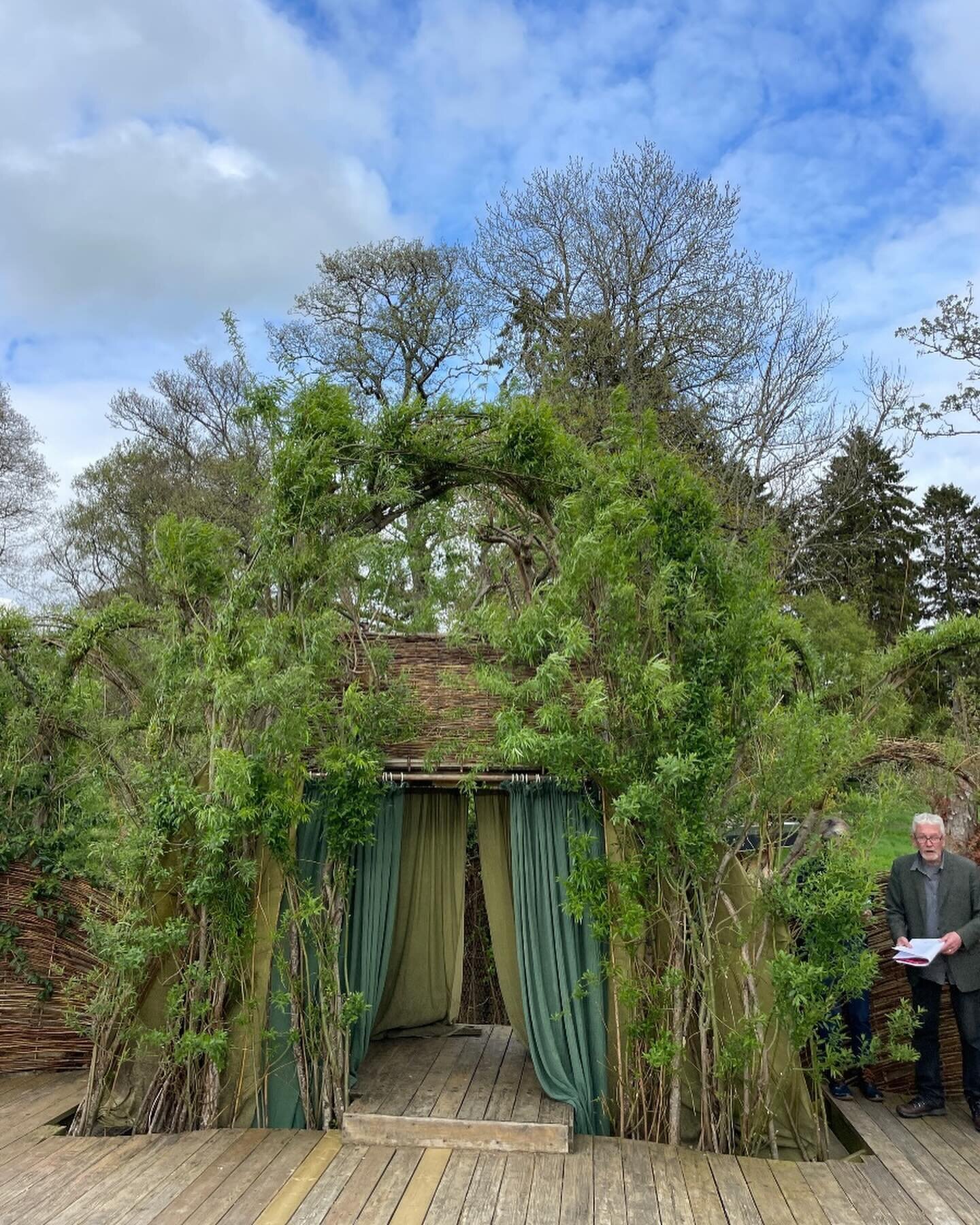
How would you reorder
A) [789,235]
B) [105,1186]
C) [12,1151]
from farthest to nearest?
[789,235] < [12,1151] < [105,1186]

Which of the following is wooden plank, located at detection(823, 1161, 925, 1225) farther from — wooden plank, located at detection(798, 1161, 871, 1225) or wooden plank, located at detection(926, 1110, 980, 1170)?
wooden plank, located at detection(926, 1110, 980, 1170)

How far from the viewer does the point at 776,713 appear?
436cm

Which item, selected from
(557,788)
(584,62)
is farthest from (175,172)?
(557,788)

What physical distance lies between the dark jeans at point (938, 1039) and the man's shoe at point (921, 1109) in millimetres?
19

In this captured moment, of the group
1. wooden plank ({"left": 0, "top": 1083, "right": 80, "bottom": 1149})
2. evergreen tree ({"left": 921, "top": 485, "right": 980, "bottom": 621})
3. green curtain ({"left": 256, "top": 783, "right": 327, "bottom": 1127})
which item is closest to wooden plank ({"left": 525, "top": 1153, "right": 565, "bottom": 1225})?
green curtain ({"left": 256, "top": 783, "right": 327, "bottom": 1127})

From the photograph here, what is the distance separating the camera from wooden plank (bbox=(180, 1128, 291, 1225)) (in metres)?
3.56

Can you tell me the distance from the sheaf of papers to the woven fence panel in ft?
15.2

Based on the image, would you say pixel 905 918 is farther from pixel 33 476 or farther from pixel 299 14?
pixel 33 476

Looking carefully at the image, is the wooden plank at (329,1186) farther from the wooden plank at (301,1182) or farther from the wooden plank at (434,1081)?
the wooden plank at (434,1081)

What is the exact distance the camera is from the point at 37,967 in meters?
5.38

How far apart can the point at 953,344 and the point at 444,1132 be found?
43.2ft

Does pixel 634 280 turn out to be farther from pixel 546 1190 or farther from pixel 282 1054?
pixel 546 1190

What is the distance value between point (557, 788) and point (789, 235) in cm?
685

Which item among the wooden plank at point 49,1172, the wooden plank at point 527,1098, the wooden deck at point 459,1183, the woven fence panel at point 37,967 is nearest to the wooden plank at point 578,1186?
the wooden deck at point 459,1183
